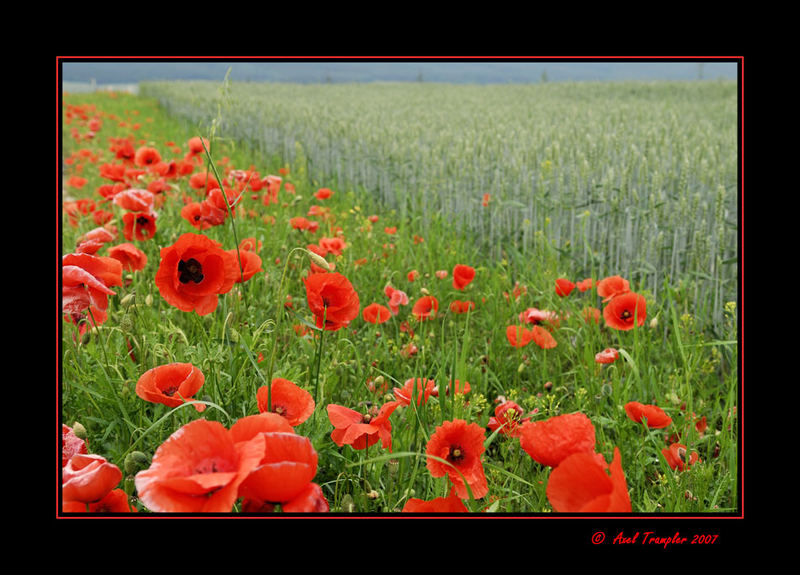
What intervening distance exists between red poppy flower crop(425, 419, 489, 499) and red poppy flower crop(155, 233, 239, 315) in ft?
1.74

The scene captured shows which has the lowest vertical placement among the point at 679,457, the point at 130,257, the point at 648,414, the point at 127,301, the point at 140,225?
→ the point at 679,457

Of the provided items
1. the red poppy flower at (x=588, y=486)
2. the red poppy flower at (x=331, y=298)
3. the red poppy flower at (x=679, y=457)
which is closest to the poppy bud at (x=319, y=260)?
the red poppy flower at (x=331, y=298)

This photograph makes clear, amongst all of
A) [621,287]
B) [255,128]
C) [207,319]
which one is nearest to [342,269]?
[207,319]

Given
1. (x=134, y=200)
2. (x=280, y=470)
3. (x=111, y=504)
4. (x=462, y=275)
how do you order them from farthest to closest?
(x=462, y=275) < (x=134, y=200) < (x=111, y=504) < (x=280, y=470)

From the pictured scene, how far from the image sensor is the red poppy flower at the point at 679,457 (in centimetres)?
146

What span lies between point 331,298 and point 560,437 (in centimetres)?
59

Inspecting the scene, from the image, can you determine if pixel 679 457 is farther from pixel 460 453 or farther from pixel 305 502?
pixel 305 502

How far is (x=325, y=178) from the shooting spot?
5.89 metres

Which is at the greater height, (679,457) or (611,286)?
(611,286)

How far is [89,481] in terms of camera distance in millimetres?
896

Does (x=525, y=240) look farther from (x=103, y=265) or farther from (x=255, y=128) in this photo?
(x=255, y=128)

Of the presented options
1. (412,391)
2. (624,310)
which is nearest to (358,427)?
(412,391)

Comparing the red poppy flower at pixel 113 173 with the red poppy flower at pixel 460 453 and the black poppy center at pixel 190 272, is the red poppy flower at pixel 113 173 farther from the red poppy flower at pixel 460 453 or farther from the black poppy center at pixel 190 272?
the red poppy flower at pixel 460 453

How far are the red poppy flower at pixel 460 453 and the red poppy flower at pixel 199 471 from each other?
42 cm
